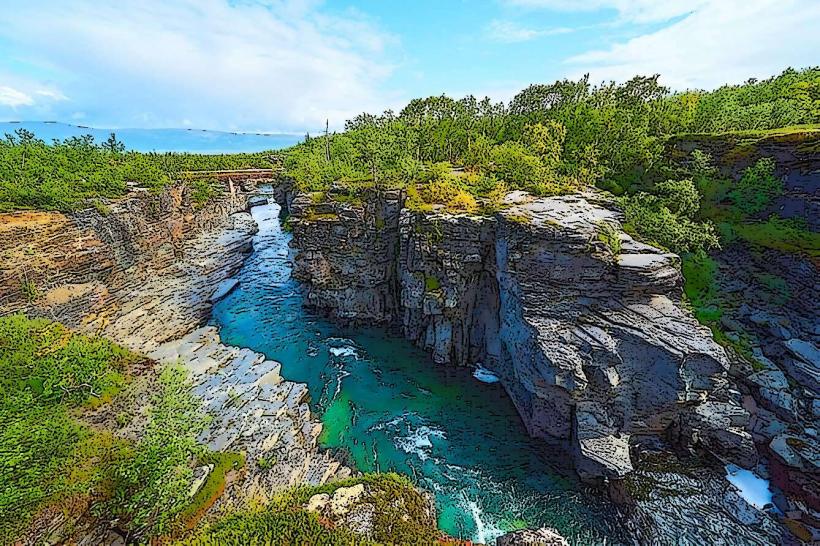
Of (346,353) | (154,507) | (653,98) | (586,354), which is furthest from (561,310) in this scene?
(653,98)

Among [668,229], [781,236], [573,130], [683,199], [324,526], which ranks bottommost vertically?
[324,526]

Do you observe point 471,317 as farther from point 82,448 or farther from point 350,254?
point 82,448

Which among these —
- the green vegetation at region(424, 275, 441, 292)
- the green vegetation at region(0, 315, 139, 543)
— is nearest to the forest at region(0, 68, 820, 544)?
the green vegetation at region(0, 315, 139, 543)

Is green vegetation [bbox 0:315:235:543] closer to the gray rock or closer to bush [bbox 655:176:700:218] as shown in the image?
the gray rock

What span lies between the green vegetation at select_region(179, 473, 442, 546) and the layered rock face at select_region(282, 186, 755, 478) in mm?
11962

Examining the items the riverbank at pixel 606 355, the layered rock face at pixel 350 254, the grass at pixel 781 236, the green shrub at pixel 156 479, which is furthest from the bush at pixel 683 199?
the green shrub at pixel 156 479

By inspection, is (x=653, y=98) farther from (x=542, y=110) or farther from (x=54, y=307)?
(x=54, y=307)

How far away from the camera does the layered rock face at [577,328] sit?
64.5 feet

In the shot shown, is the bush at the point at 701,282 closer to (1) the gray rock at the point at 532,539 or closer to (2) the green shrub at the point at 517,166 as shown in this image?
(2) the green shrub at the point at 517,166

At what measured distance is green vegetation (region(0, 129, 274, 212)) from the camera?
25.3m

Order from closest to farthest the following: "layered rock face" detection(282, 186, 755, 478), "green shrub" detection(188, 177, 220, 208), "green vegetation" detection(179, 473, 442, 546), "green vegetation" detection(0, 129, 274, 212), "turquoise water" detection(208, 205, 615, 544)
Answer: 1. "green vegetation" detection(179, 473, 442, 546)
2. "turquoise water" detection(208, 205, 615, 544)
3. "layered rock face" detection(282, 186, 755, 478)
4. "green vegetation" detection(0, 129, 274, 212)
5. "green shrub" detection(188, 177, 220, 208)

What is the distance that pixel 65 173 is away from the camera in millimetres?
29828

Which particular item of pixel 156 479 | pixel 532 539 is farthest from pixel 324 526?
pixel 156 479

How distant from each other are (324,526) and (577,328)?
16.7 m
